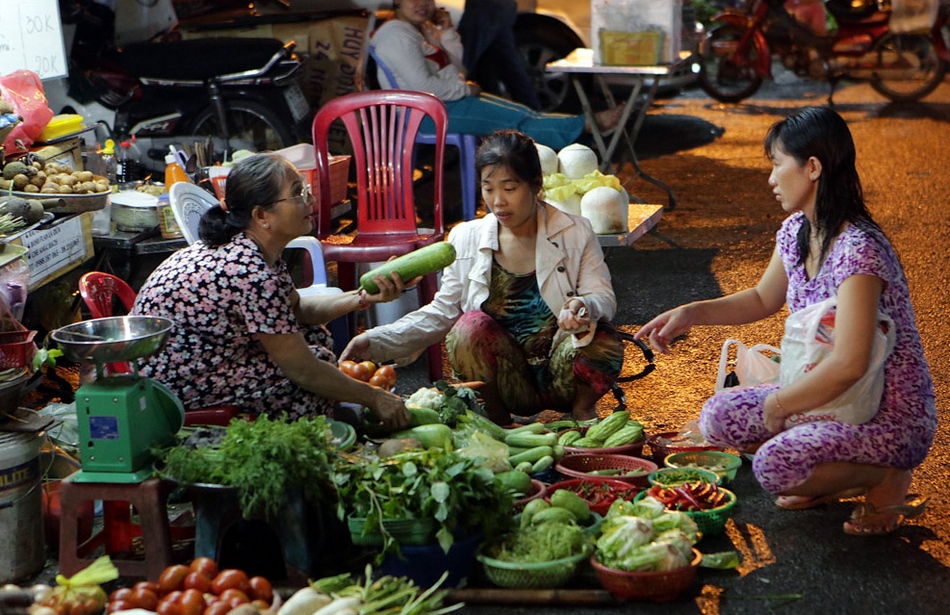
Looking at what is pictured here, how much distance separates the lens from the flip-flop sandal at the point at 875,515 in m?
3.88

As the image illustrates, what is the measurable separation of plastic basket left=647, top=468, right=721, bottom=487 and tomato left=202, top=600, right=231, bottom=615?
1621 mm

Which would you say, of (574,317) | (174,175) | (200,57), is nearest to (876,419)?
(574,317)

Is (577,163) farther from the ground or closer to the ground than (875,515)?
farther from the ground

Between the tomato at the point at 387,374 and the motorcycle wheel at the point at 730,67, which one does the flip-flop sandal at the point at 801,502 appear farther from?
the motorcycle wheel at the point at 730,67

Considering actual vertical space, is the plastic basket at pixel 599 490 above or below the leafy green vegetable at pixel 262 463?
below

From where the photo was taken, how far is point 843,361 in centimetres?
365

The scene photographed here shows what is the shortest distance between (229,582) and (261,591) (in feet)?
0.29

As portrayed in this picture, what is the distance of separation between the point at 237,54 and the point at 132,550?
498cm

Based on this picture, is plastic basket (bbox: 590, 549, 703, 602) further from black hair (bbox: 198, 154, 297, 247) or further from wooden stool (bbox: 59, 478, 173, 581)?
black hair (bbox: 198, 154, 297, 247)

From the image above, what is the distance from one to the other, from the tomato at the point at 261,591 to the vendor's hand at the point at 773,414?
166 cm

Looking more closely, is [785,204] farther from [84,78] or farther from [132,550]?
[84,78]

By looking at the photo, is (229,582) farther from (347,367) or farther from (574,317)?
(574,317)

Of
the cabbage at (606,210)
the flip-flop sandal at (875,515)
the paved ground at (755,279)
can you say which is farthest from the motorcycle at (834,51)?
the flip-flop sandal at (875,515)

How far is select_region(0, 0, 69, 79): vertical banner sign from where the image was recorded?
21.5ft
